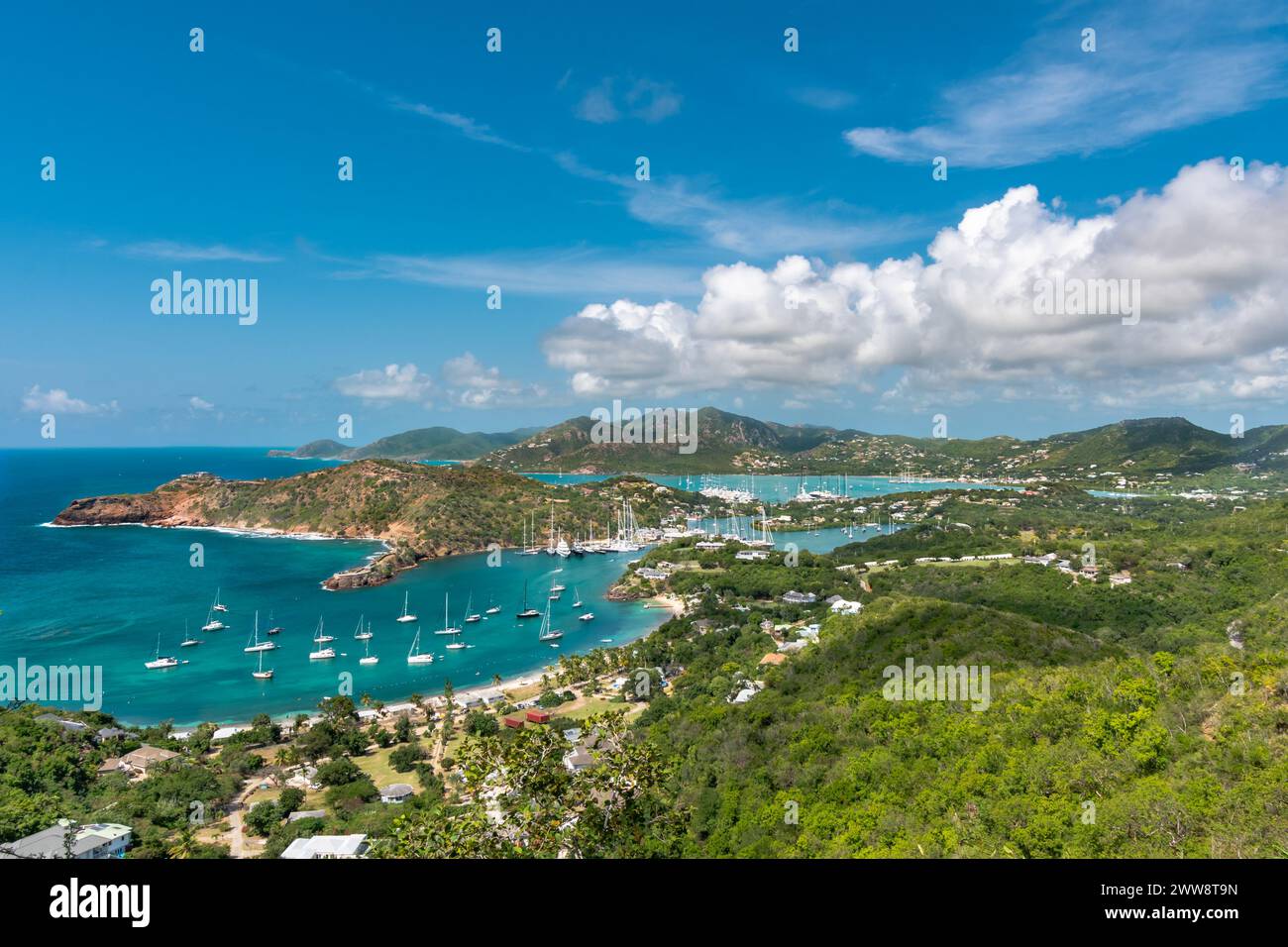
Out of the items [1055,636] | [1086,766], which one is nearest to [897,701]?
[1086,766]

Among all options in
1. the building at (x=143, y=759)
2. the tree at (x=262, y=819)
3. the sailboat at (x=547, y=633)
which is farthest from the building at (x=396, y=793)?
the sailboat at (x=547, y=633)

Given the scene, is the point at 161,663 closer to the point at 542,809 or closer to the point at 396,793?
the point at 396,793

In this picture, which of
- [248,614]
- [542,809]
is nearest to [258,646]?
[248,614]

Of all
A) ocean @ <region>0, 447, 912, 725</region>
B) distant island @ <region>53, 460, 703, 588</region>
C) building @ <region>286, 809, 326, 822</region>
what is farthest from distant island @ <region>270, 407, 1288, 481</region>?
A: building @ <region>286, 809, 326, 822</region>

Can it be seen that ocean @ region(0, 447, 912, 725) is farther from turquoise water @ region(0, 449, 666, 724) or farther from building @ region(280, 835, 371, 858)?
building @ region(280, 835, 371, 858)
